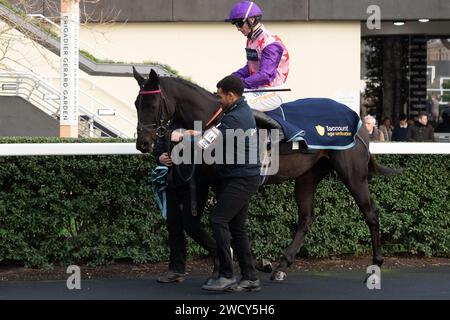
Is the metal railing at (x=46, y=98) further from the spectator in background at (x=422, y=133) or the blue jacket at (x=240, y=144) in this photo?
the blue jacket at (x=240, y=144)

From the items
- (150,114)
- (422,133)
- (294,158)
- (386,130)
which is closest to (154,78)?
(150,114)

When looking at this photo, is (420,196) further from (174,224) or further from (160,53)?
(160,53)

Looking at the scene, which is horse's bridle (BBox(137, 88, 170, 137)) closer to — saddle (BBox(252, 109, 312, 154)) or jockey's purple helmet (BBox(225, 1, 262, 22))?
saddle (BBox(252, 109, 312, 154))

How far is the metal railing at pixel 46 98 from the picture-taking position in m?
18.1

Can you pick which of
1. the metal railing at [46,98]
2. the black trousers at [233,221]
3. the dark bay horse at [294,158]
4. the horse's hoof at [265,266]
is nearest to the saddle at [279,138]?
the dark bay horse at [294,158]

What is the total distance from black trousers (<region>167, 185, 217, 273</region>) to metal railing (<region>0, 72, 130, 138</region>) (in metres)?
10.5

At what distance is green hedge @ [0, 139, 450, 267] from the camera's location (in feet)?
26.8

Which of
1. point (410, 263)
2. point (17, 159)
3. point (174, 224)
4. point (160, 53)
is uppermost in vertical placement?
point (160, 53)

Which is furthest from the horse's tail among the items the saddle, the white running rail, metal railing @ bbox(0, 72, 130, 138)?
metal railing @ bbox(0, 72, 130, 138)

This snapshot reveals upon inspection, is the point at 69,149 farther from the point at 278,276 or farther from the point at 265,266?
the point at 278,276

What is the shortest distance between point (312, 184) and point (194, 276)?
144 cm

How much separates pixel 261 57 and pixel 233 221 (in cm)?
150

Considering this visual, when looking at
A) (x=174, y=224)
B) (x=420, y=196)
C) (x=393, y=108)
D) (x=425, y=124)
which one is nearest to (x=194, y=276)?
(x=174, y=224)

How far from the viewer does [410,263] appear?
29.9ft
